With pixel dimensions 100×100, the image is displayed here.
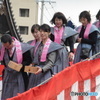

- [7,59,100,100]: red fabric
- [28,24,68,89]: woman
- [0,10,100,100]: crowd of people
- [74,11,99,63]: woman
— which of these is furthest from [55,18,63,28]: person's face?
[7,59,100,100]: red fabric

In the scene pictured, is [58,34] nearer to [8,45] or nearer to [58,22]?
[58,22]

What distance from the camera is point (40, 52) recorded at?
3912mm

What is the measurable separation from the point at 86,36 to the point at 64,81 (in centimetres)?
139

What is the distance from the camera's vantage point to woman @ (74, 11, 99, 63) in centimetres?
461

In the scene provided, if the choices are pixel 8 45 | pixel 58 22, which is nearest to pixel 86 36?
pixel 58 22

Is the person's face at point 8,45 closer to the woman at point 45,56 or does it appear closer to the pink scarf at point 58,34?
the woman at point 45,56

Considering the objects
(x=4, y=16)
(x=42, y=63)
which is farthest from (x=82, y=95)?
(x=4, y=16)

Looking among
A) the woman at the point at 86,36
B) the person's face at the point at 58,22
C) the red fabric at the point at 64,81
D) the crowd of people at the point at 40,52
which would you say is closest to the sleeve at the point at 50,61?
the crowd of people at the point at 40,52

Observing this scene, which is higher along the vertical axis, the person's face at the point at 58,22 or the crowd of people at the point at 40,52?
the person's face at the point at 58,22

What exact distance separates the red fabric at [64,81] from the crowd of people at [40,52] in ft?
1.03

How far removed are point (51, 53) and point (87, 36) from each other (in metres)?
1.01

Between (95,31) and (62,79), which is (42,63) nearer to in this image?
(62,79)

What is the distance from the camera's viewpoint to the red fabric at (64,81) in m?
2.92

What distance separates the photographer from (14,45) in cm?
400
